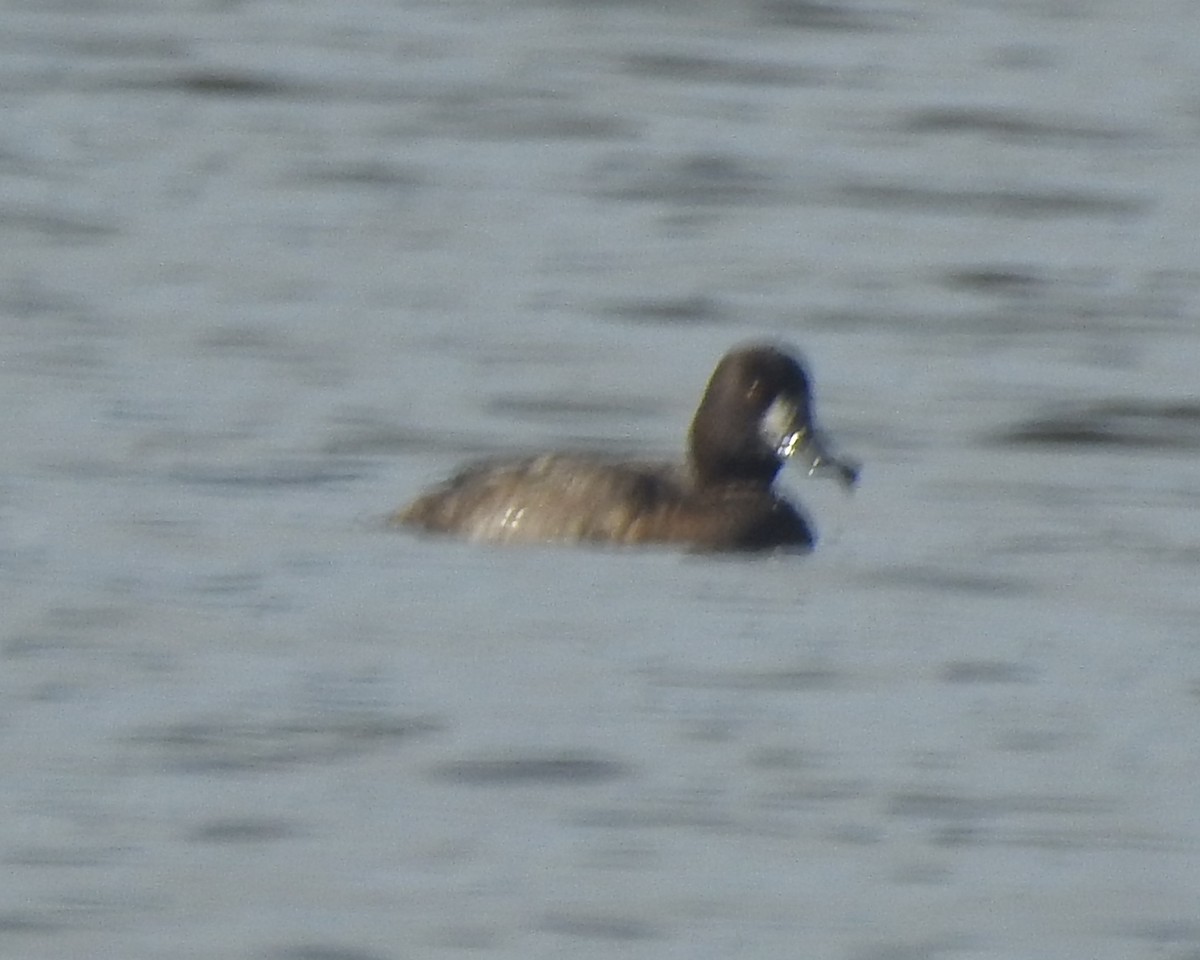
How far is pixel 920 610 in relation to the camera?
1334 cm

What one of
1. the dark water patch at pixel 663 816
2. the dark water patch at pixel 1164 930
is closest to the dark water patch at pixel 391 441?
the dark water patch at pixel 663 816

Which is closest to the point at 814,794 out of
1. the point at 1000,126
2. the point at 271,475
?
the point at 271,475

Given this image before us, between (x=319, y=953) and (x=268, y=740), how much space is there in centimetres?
187

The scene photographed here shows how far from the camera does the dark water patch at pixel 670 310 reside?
62.4 feet

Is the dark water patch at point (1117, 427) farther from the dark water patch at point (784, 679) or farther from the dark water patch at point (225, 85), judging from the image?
the dark water patch at point (225, 85)

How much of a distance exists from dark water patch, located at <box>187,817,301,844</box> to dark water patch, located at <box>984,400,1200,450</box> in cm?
650

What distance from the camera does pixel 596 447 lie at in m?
16.8

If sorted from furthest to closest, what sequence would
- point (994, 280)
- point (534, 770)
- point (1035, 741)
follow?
point (994, 280)
point (1035, 741)
point (534, 770)

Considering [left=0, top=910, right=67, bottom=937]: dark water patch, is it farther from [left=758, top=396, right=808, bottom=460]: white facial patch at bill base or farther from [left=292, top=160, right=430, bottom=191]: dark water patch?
[left=292, top=160, right=430, bottom=191]: dark water patch

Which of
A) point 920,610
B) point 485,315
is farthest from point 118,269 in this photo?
point 920,610

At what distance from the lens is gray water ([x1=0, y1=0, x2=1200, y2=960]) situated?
399 inches

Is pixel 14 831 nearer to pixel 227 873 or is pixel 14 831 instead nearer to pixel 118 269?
pixel 227 873

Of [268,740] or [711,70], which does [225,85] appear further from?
[268,740]

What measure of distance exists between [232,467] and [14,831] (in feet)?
17.0
